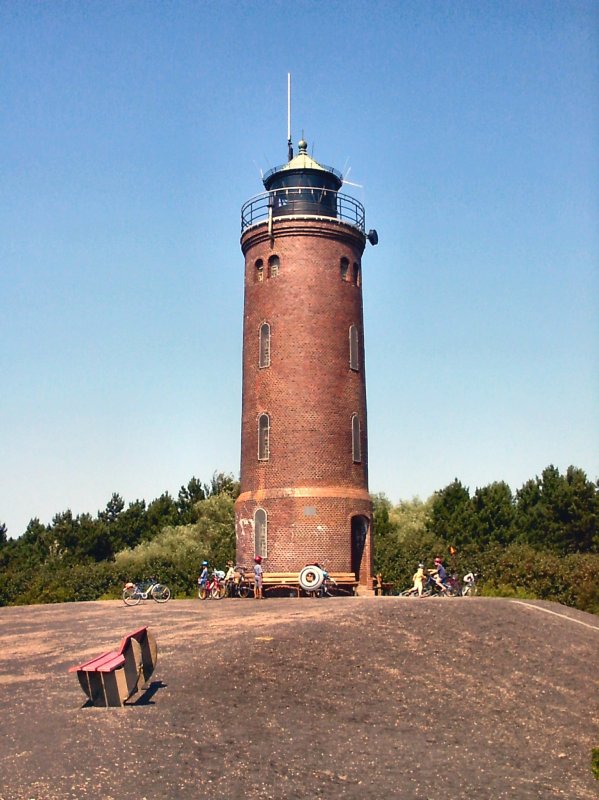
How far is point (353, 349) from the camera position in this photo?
36.7 metres

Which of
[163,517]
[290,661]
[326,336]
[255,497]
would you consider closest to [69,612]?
[255,497]

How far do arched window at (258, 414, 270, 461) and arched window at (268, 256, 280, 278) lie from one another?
6.20 meters

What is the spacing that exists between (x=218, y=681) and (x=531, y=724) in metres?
5.96

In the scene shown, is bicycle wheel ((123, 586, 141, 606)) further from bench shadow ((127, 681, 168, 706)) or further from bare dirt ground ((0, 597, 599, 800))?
bench shadow ((127, 681, 168, 706))

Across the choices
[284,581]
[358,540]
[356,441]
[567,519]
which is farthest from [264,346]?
[567,519]

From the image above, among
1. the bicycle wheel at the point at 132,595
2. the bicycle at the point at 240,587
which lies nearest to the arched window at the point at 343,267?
the bicycle at the point at 240,587

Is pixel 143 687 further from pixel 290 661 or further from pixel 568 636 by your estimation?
pixel 568 636

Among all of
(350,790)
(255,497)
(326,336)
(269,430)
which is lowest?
(350,790)

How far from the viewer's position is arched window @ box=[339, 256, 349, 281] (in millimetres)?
36975

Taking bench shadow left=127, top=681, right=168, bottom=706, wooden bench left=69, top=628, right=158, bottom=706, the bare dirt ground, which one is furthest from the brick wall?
wooden bench left=69, top=628, right=158, bottom=706

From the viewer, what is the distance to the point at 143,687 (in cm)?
1557

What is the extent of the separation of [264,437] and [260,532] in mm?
3933

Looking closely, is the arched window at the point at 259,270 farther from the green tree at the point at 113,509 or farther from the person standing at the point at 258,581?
the green tree at the point at 113,509

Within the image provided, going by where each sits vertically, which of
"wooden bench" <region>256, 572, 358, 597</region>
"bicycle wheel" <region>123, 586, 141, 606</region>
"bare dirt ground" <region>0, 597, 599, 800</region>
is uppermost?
"wooden bench" <region>256, 572, 358, 597</region>
